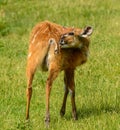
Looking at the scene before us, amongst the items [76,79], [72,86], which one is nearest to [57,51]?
[72,86]

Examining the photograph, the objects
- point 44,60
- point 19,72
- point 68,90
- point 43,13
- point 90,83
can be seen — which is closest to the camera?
point 44,60

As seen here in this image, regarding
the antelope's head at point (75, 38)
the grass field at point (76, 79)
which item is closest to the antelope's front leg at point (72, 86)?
the grass field at point (76, 79)

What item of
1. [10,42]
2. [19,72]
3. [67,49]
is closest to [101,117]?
[67,49]

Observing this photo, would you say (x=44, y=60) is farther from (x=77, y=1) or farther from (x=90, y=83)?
(x=77, y=1)

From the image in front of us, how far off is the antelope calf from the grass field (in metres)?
0.41

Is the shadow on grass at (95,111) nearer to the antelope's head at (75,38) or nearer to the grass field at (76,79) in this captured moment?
the grass field at (76,79)

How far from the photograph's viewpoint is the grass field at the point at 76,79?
A: 758 centimetres

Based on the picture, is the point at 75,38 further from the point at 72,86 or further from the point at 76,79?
the point at 76,79

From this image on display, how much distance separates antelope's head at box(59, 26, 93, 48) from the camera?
7402mm

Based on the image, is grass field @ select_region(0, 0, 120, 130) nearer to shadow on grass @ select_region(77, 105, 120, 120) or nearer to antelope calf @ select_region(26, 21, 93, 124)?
shadow on grass @ select_region(77, 105, 120, 120)

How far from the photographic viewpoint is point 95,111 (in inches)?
317

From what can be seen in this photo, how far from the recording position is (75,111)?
310 inches

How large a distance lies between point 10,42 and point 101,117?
703 centimetres

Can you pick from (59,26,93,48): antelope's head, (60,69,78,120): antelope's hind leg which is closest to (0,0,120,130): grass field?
(60,69,78,120): antelope's hind leg
